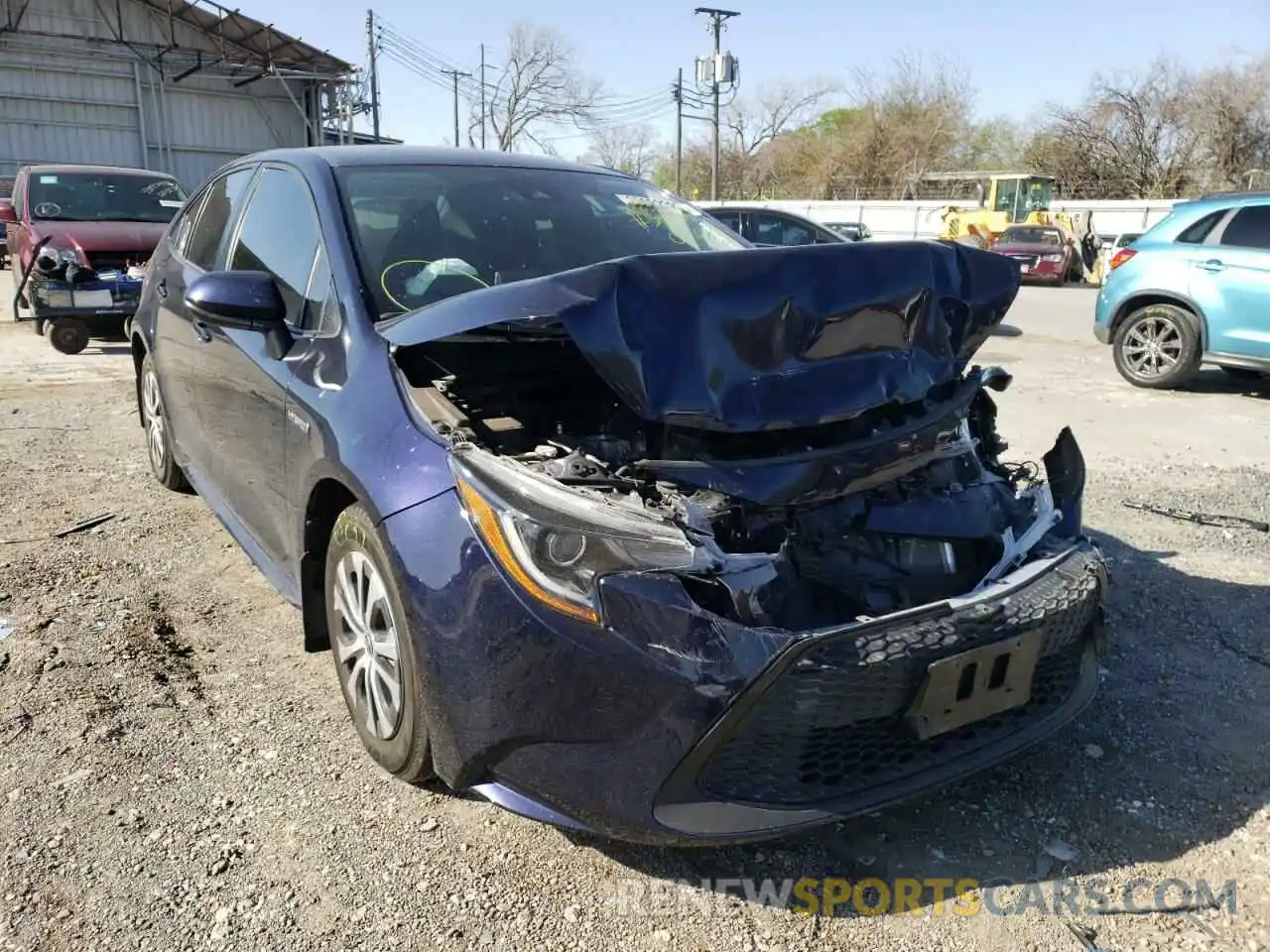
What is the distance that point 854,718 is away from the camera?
2068 millimetres

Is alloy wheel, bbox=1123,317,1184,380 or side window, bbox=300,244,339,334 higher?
side window, bbox=300,244,339,334

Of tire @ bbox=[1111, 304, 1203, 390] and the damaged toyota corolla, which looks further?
tire @ bbox=[1111, 304, 1203, 390]

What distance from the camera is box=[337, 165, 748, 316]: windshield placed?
2.98 meters

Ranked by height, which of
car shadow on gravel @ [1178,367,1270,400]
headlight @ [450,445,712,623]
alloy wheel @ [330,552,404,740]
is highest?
headlight @ [450,445,712,623]

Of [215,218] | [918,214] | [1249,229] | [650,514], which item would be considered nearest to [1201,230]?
[1249,229]

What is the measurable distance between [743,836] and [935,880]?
22.9 inches

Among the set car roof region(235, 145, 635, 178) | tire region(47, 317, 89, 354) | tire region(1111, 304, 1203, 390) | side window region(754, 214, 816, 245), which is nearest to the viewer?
car roof region(235, 145, 635, 178)

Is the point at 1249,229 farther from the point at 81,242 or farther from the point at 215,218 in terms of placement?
the point at 81,242

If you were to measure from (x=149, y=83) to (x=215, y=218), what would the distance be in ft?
100

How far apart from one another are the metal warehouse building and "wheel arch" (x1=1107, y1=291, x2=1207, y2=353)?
27570 mm

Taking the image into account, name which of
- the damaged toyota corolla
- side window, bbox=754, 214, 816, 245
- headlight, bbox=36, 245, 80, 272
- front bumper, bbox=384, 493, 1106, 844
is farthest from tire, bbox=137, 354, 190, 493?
side window, bbox=754, 214, 816, 245

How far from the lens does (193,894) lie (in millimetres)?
2176

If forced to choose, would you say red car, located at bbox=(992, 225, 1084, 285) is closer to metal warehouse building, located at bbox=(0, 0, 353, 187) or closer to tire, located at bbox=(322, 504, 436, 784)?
metal warehouse building, located at bbox=(0, 0, 353, 187)

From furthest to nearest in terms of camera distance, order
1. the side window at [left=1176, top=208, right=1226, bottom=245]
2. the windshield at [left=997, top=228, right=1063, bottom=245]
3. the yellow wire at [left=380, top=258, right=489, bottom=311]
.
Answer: the windshield at [left=997, top=228, right=1063, bottom=245] < the side window at [left=1176, top=208, right=1226, bottom=245] < the yellow wire at [left=380, top=258, right=489, bottom=311]
